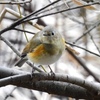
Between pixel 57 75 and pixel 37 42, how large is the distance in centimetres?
35

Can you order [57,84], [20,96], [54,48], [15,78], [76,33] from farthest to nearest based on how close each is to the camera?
[76,33], [20,96], [54,48], [57,84], [15,78]

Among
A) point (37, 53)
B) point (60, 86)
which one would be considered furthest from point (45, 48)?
point (60, 86)

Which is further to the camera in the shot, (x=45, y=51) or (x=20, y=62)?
(x=20, y=62)

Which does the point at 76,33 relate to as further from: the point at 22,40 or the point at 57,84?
A: the point at 57,84

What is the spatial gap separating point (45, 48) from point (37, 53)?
5 centimetres

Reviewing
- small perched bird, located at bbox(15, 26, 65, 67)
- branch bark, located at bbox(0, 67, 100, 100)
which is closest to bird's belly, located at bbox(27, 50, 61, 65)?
small perched bird, located at bbox(15, 26, 65, 67)

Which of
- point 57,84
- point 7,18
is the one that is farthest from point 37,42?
point 7,18

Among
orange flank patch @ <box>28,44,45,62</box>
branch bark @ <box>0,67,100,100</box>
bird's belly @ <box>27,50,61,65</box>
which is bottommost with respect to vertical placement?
branch bark @ <box>0,67,100,100</box>

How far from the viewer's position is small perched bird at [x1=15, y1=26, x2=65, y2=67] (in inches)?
58.3

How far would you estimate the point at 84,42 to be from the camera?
2775mm

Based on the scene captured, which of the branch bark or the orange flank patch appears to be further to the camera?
the orange flank patch

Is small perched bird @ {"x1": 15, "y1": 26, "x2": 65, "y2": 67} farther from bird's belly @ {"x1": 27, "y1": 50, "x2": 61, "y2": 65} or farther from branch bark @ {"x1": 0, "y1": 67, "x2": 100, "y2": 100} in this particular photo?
branch bark @ {"x1": 0, "y1": 67, "x2": 100, "y2": 100}

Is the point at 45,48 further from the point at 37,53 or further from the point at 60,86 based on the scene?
the point at 60,86

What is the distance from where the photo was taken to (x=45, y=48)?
151cm
